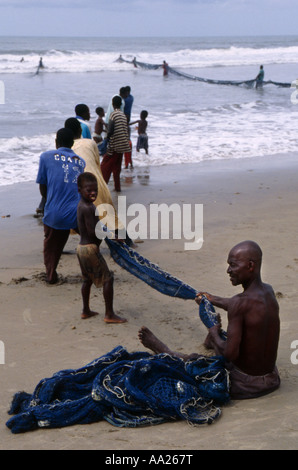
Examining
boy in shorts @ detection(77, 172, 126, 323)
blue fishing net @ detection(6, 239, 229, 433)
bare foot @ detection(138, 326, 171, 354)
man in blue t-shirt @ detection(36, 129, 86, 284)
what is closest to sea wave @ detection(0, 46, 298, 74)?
man in blue t-shirt @ detection(36, 129, 86, 284)

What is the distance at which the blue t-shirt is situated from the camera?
5.61 meters

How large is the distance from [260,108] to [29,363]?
1755 centimetres

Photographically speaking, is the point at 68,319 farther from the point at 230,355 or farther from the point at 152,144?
the point at 152,144

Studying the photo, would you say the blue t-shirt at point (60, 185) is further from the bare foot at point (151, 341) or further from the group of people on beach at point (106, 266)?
the bare foot at point (151, 341)

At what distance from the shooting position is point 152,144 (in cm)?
1392

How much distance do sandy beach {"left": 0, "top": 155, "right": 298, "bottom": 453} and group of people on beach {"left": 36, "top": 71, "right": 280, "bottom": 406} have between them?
16 cm

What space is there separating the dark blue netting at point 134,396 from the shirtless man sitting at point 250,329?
11 centimetres

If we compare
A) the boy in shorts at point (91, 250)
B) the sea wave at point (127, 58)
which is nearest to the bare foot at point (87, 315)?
the boy in shorts at point (91, 250)

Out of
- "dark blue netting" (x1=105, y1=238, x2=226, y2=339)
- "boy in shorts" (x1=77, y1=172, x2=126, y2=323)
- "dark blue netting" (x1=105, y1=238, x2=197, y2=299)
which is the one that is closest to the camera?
"dark blue netting" (x1=105, y1=238, x2=226, y2=339)

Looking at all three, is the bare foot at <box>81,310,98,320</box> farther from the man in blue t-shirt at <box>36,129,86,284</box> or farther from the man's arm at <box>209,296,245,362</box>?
the man's arm at <box>209,296,245,362</box>

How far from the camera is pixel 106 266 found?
16.5ft

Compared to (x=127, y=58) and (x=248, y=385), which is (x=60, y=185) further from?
(x=127, y=58)
